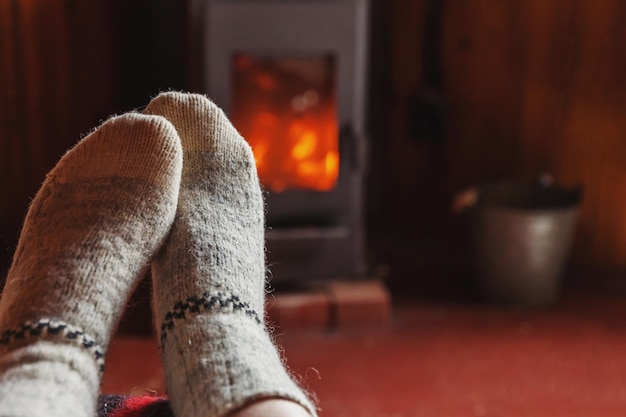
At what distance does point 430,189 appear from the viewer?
7.61 ft

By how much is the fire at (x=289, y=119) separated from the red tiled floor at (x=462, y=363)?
362 mm

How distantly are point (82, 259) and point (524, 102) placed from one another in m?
1.55

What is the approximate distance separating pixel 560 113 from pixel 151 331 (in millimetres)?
1159

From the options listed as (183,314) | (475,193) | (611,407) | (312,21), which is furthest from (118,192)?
(475,193)

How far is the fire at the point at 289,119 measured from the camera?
175 cm

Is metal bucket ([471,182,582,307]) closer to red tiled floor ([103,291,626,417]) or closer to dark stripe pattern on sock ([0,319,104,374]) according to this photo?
red tiled floor ([103,291,626,417])

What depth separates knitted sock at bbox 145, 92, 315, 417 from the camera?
727 mm

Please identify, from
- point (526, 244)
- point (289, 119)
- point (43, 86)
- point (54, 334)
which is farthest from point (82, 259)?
point (43, 86)

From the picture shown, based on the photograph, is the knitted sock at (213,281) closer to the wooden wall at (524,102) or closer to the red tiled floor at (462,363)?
the red tiled floor at (462,363)

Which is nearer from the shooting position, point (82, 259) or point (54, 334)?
point (54, 334)

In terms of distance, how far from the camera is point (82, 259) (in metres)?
0.86

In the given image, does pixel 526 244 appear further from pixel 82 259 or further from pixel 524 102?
pixel 82 259

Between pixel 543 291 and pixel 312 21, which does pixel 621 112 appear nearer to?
pixel 543 291

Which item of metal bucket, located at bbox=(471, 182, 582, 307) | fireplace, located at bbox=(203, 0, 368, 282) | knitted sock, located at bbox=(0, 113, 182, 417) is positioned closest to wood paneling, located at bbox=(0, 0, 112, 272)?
fireplace, located at bbox=(203, 0, 368, 282)
